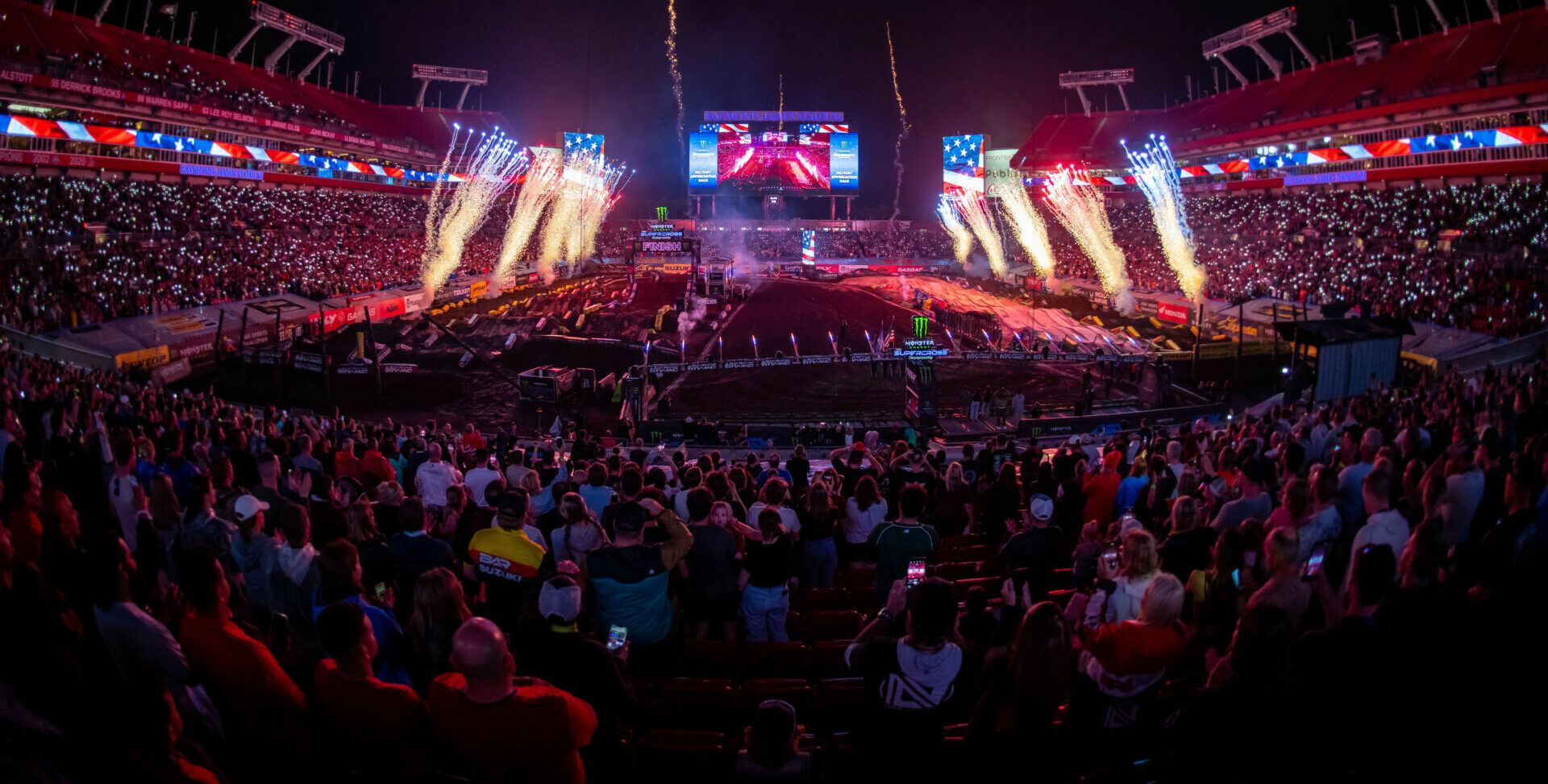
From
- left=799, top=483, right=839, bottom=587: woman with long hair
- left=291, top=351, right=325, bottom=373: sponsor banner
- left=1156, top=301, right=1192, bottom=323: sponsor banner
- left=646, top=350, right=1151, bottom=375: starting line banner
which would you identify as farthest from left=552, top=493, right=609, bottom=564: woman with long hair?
left=1156, top=301, right=1192, bottom=323: sponsor banner

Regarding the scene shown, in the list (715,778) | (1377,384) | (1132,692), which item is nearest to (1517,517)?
(1132,692)

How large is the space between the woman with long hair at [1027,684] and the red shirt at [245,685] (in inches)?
114

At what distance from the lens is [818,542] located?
23.1 ft

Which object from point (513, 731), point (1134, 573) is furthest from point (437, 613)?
point (1134, 573)

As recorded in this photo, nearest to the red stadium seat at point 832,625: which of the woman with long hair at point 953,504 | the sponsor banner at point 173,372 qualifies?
the woman with long hair at point 953,504

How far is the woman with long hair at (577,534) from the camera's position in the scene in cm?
573

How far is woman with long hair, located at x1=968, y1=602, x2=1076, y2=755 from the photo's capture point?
353cm

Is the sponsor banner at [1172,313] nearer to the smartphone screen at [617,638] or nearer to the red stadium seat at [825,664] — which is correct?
the red stadium seat at [825,664]

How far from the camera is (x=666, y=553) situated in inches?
202

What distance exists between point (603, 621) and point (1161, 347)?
1362 inches

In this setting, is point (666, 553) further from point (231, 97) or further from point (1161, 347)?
point (231, 97)

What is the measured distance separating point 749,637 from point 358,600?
2.62m

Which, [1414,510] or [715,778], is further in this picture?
[1414,510]

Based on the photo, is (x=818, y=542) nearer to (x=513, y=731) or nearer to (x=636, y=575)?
(x=636, y=575)
